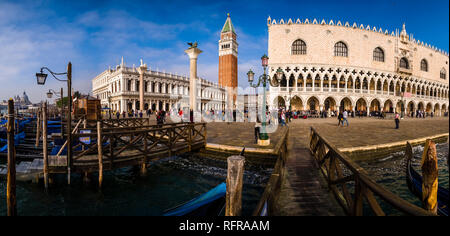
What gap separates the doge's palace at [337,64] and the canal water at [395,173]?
68.7ft

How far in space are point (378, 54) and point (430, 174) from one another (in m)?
44.1

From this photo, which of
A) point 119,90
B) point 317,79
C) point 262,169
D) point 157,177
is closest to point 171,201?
point 157,177

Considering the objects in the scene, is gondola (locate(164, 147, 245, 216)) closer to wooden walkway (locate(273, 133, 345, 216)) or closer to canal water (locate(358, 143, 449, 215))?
wooden walkway (locate(273, 133, 345, 216))

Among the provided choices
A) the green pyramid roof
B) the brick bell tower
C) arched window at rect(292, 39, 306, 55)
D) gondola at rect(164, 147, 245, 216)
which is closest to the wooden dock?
gondola at rect(164, 147, 245, 216)

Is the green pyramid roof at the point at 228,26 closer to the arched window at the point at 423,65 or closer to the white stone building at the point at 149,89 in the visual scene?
the white stone building at the point at 149,89

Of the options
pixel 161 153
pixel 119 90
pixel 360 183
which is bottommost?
pixel 161 153

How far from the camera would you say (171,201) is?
5.30 metres

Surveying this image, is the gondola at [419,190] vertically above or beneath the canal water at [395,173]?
above

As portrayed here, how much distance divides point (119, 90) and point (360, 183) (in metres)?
51.3

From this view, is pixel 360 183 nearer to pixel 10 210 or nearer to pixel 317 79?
pixel 10 210

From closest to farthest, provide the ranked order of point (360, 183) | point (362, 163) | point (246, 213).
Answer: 1. point (360, 183)
2. point (246, 213)
3. point (362, 163)

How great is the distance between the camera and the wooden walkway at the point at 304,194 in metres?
3.30

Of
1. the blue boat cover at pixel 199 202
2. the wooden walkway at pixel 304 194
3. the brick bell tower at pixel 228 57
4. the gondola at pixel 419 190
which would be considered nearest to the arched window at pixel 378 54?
the brick bell tower at pixel 228 57

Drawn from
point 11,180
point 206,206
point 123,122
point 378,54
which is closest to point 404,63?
point 378,54
